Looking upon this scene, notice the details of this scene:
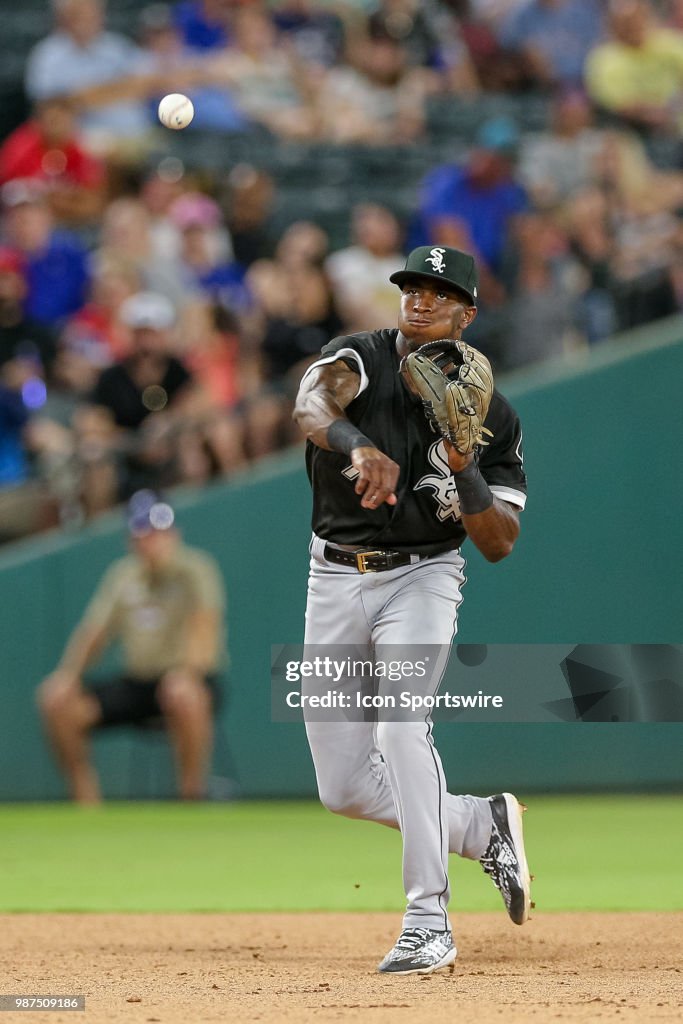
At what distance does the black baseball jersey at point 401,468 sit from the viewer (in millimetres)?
4312

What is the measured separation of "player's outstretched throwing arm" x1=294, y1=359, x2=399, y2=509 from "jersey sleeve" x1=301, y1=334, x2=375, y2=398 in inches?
0.5

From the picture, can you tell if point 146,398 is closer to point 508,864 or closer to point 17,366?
point 17,366

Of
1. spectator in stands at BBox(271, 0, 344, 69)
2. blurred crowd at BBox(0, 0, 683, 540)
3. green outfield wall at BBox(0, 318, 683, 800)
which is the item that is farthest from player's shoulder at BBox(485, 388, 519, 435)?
spectator in stands at BBox(271, 0, 344, 69)

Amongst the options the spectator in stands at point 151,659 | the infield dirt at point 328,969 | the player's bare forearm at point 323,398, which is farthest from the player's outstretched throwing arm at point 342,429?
the spectator in stands at point 151,659

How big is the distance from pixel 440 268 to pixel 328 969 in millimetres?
1890

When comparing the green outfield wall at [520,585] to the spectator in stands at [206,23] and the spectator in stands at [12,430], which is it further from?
the spectator in stands at [206,23]

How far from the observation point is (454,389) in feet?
13.3

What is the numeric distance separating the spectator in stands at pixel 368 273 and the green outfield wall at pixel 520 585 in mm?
954

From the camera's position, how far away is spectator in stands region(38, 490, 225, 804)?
Answer: 9.19m

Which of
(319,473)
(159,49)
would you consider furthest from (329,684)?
(159,49)

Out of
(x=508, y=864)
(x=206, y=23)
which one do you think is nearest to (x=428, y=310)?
(x=508, y=864)

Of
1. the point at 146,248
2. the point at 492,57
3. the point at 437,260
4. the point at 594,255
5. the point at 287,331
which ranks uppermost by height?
→ the point at 492,57

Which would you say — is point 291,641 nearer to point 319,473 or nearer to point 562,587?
point 562,587

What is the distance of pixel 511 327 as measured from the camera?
31.3 feet
